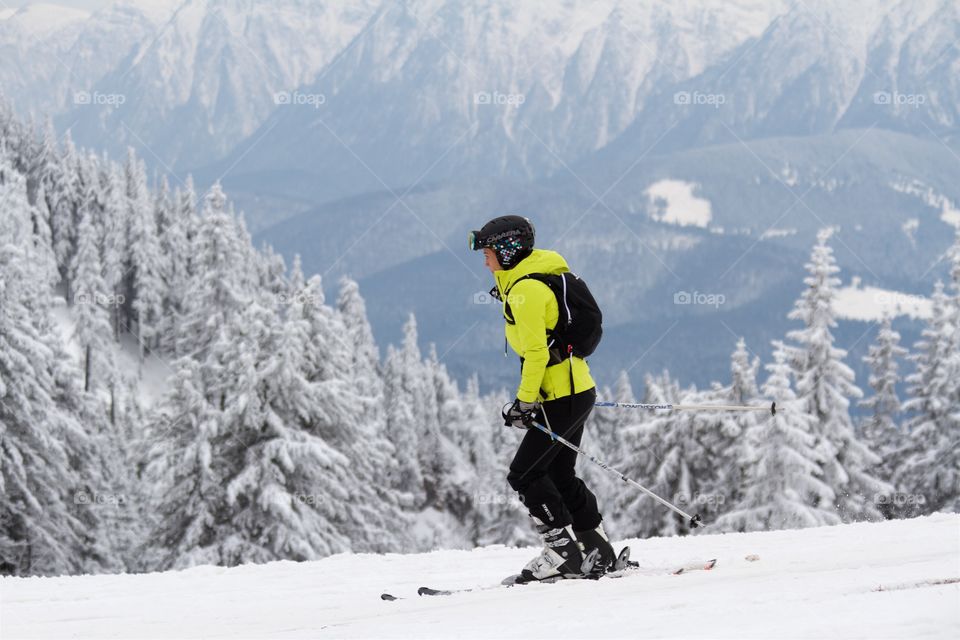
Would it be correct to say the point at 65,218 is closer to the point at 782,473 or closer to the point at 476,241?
the point at 782,473

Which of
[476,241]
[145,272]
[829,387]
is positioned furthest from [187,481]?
[145,272]

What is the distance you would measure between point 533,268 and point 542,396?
0.99 meters

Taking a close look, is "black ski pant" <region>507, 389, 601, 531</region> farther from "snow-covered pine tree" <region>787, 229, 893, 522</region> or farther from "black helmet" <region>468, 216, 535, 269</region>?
"snow-covered pine tree" <region>787, 229, 893, 522</region>

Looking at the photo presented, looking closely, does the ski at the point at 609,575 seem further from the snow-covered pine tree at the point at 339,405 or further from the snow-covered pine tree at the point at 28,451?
the snow-covered pine tree at the point at 28,451

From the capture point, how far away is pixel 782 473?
26.6m

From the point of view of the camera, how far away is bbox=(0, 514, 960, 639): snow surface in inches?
204

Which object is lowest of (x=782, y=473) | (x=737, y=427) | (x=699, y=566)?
(x=699, y=566)

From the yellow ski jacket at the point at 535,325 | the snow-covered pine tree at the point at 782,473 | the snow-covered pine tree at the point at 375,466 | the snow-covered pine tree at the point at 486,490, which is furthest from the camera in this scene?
the snow-covered pine tree at the point at 486,490

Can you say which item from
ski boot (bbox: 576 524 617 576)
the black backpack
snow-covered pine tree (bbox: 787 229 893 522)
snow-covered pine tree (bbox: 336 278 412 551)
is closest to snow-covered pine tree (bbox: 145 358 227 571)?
snow-covered pine tree (bbox: 336 278 412 551)

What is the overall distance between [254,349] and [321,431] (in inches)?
113

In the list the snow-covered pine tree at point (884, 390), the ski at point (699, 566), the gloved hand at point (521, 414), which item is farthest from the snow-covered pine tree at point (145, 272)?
the gloved hand at point (521, 414)

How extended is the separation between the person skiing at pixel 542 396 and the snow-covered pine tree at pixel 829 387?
68.8ft

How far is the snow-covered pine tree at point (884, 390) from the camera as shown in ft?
112

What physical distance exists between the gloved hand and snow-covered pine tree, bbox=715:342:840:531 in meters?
19.3
